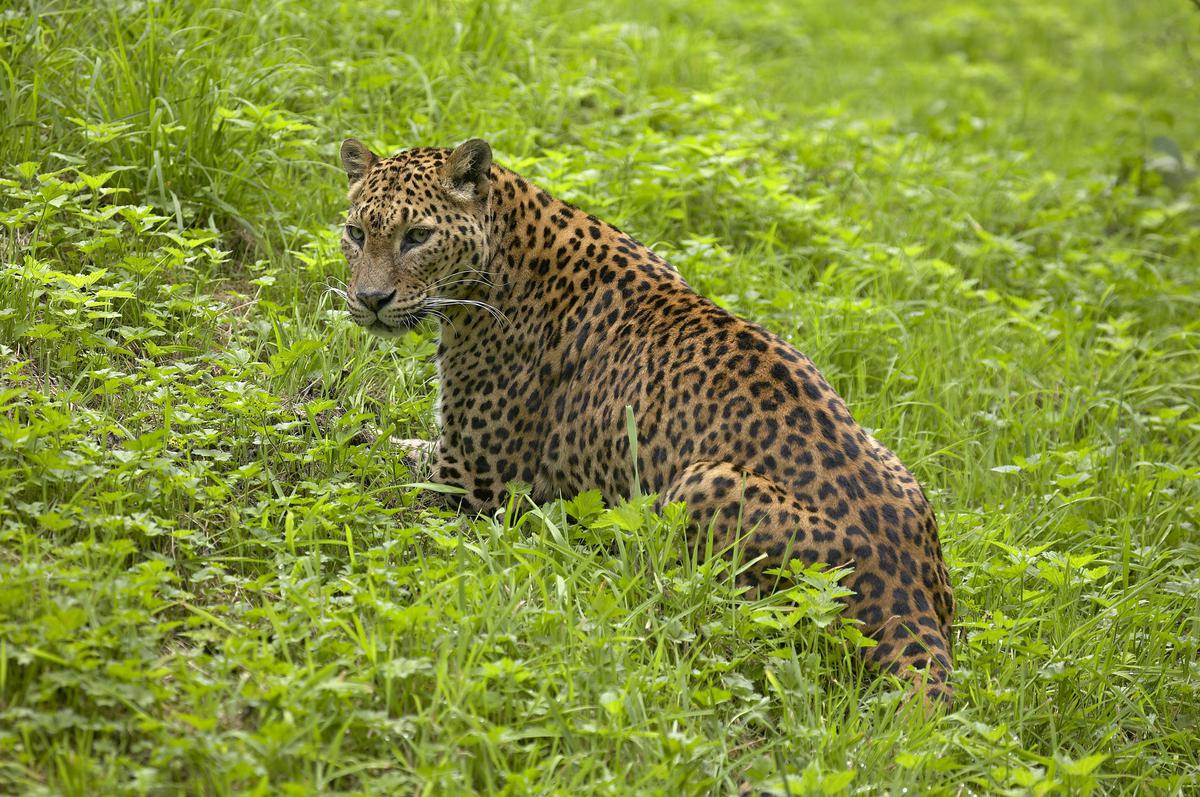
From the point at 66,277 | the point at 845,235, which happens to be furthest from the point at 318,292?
the point at 845,235

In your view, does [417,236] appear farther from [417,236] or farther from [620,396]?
[620,396]

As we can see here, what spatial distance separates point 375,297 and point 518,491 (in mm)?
1154

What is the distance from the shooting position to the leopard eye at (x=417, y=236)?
629 cm

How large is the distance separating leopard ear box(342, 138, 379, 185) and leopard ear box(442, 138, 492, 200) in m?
0.51

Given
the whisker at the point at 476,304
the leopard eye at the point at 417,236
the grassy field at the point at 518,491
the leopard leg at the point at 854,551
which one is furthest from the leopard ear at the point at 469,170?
the leopard leg at the point at 854,551

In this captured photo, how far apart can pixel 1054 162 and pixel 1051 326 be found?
4.16 meters

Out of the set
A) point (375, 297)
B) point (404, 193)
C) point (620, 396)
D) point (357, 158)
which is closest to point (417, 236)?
point (404, 193)

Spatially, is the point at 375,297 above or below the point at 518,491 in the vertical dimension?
above

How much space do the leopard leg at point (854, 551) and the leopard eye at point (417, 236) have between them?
189 cm

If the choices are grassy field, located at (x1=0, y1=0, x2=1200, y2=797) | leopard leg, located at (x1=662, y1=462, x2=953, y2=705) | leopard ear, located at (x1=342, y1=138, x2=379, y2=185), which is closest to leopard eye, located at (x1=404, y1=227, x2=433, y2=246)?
leopard ear, located at (x1=342, y1=138, x2=379, y2=185)

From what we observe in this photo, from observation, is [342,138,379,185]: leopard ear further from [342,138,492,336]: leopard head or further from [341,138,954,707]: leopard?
[342,138,492,336]: leopard head

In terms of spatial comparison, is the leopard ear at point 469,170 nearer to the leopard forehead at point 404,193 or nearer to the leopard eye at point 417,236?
the leopard forehead at point 404,193

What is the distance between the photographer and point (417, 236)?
248 inches

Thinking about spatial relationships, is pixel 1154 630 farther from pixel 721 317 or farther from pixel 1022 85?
pixel 1022 85
